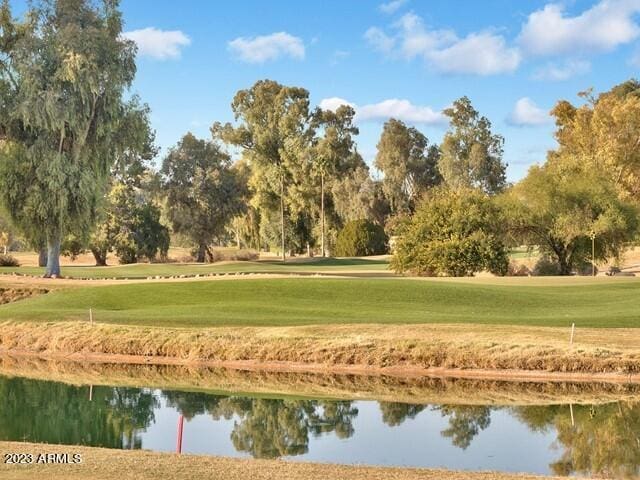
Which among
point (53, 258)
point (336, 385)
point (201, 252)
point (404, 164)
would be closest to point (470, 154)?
point (404, 164)

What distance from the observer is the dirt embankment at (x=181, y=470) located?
37.1 feet

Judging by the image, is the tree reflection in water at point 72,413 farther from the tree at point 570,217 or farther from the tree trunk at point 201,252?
the tree trunk at point 201,252

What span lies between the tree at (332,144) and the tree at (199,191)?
51.4 ft

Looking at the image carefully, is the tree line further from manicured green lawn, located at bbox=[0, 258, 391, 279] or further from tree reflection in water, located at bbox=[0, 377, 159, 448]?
tree reflection in water, located at bbox=[0, 377, 159, 448]

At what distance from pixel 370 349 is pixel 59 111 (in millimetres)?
29297

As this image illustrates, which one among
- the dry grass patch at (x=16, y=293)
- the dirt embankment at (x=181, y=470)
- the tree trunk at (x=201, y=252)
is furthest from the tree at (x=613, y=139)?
the dirt embankment at (x=181, y=470)

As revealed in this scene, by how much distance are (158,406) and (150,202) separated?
62.8 m

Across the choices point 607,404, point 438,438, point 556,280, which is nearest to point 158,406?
point 438,438

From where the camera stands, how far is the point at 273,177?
97500mm

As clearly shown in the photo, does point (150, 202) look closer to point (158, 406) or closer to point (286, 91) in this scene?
point (286, 91)

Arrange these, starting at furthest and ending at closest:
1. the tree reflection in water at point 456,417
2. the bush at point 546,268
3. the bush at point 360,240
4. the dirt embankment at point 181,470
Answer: the bush at point 360,240
the bush at point 546,268
the tree reflection in water at point 456,417
the dirt embankment at point 181,470

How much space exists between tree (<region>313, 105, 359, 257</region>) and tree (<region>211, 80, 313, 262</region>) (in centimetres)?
160

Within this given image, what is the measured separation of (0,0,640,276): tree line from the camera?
1964 inches

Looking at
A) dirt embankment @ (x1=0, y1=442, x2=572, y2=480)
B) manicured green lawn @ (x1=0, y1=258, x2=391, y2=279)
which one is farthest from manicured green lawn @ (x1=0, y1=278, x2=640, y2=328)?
dirt embankment @ (x1=0, y1=442, x2=572, y2=480)
